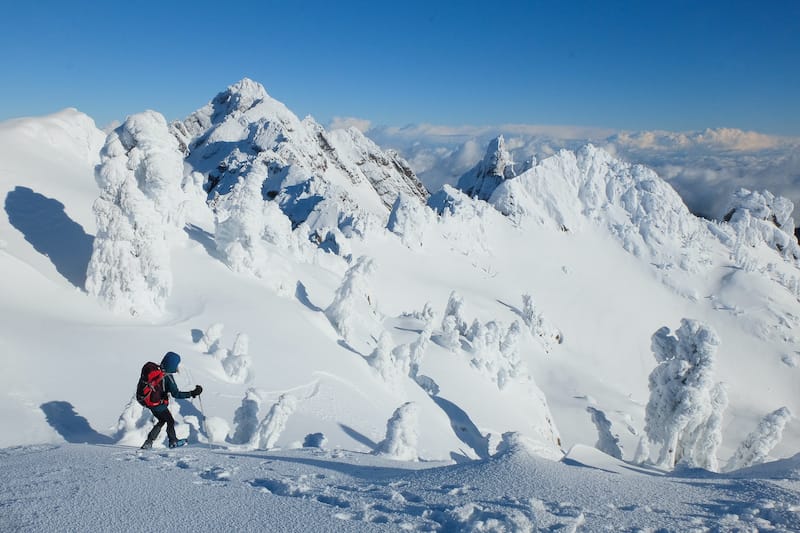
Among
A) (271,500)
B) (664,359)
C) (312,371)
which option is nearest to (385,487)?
(271,500)

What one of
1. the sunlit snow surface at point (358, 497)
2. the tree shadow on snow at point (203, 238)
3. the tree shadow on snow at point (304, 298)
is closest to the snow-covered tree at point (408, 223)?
the tree shadow on snow at point (304, 298)

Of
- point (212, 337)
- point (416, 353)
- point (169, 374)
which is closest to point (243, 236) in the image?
point (212, 337)

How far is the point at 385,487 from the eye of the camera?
23.2 ft

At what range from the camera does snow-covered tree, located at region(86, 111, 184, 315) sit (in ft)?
67.5

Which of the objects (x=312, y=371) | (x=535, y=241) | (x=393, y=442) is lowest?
(x=393, y=442)

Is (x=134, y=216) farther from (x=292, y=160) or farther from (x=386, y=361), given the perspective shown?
(x=292, y=160)

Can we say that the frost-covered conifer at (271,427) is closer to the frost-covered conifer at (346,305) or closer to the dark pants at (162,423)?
the dark pants at (162,423)

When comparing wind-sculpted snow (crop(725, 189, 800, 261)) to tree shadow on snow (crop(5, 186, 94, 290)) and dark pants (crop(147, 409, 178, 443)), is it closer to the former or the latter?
tree shadow on snow (crop(5, 186, 94, 290))

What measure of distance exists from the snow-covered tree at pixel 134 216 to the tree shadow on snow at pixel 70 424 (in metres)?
8.20

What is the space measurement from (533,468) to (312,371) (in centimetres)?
1612

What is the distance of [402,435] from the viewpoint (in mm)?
16609

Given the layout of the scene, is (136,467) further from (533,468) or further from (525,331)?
(525,331)

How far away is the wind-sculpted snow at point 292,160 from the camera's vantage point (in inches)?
3696

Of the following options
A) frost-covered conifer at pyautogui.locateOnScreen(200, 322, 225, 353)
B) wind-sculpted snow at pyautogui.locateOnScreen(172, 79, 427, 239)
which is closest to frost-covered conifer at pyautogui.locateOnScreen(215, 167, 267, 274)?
frost-covered conifer at pyautogui.locateOnScreen(200, 322, 225, 353)
